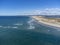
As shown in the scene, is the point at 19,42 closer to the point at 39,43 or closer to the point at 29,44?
the point at 29,44

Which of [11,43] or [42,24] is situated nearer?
[11,43]

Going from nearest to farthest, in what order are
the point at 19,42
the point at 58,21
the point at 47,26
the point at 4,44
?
the point at 4,44
the point at 19,42
the point at 58,21
the point at 47,26

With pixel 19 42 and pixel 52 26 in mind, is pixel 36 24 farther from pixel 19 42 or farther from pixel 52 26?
pixel 19 42

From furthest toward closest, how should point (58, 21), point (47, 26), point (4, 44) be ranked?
1. point (47, 26)
2. point (58, 21)
3. point (4, 44)

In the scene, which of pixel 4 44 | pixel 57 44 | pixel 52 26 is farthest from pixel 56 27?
pixel 4 44

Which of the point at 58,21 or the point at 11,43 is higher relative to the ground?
the point at 58,21

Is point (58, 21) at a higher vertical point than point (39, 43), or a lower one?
higher

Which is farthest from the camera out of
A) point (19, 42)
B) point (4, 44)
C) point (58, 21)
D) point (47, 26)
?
point (47, 26)

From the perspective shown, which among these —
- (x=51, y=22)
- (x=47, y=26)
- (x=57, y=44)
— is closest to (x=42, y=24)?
(x=47, y=26)

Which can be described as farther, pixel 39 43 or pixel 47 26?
pixel 47 26
